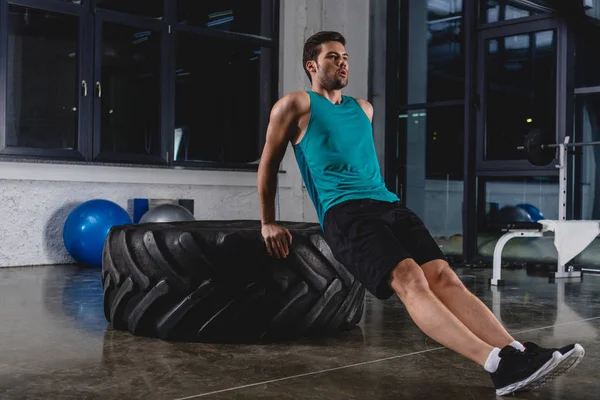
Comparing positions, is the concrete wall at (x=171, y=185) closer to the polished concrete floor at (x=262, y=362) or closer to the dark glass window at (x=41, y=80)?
the dark glass window at (x=41, y=80)

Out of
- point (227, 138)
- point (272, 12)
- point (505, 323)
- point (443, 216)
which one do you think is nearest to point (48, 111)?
point (227, 138)

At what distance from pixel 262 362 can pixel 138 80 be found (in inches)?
174

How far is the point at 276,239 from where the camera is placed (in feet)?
8.05

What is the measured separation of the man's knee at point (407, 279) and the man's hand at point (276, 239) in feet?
1.91

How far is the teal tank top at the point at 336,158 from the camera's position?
2.21m

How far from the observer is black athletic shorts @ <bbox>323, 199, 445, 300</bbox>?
200 centimetres

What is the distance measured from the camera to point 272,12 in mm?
6848

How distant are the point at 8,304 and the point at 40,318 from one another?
50cm

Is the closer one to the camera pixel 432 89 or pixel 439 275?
pixel 439 275

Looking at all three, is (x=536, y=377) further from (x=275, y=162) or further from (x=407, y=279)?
(x=275, y=162)

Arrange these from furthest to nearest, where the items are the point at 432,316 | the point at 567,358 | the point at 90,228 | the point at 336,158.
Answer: the point at 90,228, the point at 336,158, the point at 432,316, the point at 567,358

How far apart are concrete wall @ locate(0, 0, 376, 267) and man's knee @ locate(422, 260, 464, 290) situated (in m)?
4.05

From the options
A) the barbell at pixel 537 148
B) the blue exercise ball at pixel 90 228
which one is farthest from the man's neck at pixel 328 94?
the blue exercise ball at pixel 90 228

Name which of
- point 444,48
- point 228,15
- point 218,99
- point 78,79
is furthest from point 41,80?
point 444,48
